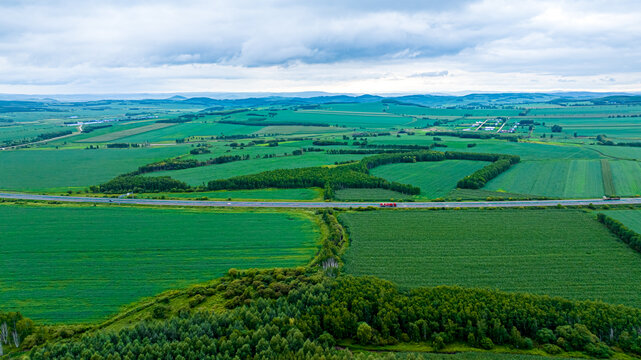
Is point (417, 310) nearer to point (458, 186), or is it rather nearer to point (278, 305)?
point (278, 305)

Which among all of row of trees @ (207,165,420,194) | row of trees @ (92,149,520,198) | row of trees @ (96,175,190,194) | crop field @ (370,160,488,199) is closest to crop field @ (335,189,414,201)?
row of trees @ (92,149,520,198)

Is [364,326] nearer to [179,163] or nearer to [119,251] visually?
[119,251]

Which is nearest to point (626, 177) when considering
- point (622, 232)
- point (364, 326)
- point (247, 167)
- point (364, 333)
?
point (622, 232)

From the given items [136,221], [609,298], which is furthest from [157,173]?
[609,298]

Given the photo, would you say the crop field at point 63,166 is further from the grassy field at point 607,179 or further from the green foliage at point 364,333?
the grassy field at point 607,179

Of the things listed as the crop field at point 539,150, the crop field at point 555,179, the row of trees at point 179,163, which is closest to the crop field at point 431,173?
the crop field at point 555,179
